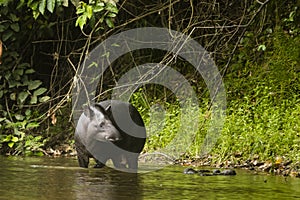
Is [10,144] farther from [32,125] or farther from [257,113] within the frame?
[257,113]

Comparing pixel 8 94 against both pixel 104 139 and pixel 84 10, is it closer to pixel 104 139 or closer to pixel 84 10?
pixel 84 10

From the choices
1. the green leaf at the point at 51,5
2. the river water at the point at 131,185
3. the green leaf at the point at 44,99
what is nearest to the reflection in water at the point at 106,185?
the river water at the point at 131,185

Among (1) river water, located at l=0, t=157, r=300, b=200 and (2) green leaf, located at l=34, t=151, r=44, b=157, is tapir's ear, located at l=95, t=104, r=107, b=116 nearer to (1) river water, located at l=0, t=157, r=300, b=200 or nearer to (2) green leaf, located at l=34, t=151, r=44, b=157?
(1) river water, located at l=0, t=157, r=300, b=200

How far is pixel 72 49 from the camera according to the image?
10531 mm

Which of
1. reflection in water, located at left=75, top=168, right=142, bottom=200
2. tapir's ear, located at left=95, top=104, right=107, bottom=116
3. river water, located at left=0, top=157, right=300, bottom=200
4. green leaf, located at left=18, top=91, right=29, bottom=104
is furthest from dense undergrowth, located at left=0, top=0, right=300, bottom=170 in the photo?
reflection in water, located at left=75, top=168, right=142, bottom=200

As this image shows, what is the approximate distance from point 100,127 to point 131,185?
1.20m

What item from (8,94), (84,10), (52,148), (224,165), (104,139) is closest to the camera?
(104,139)

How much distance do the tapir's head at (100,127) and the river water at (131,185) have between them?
0.28m

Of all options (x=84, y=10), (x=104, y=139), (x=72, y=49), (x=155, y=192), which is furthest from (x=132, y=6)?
(x=155, y=192)

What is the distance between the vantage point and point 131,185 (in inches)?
205

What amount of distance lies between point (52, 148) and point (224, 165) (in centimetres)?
285

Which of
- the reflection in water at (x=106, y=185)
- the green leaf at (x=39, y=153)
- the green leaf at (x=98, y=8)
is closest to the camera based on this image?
the reflection in water at (x=106, y=185)

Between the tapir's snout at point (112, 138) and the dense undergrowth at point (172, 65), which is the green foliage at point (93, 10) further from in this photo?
the tapir's snout at point (112, 138)

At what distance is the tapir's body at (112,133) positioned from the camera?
6.29m
